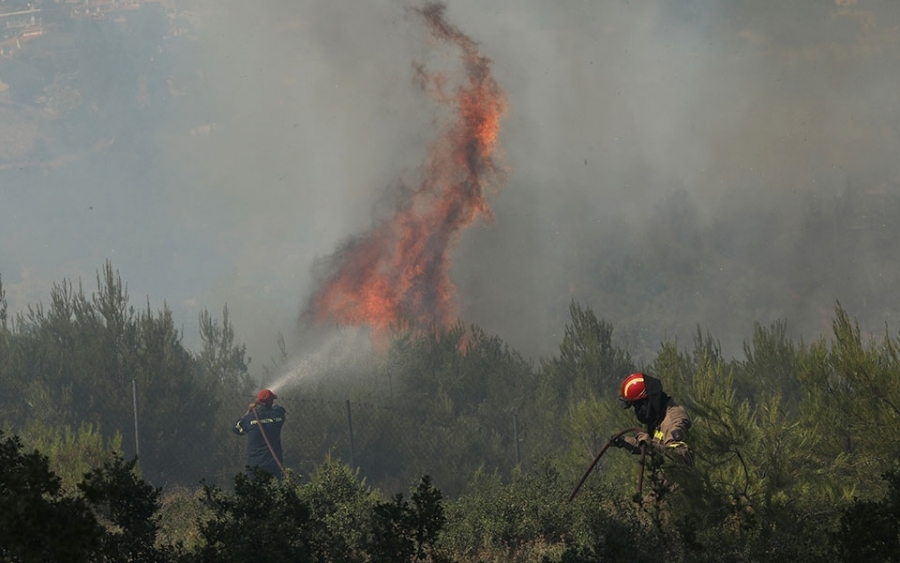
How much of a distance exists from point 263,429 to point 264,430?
0.04 metres

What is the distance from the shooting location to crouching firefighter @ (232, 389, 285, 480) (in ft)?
57.6

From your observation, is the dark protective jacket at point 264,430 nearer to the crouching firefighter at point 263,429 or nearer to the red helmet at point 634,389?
the crouching firefighter at point 263,429

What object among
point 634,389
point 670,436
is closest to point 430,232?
point 634,389

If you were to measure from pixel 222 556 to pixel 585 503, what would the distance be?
4.80 meters

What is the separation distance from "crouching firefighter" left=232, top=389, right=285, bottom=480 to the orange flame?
14.1 metres

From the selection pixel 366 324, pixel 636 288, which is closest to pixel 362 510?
pixel 366 324

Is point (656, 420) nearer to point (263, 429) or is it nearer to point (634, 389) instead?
point (634, 389)

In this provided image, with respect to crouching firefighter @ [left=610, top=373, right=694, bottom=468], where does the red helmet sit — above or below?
above

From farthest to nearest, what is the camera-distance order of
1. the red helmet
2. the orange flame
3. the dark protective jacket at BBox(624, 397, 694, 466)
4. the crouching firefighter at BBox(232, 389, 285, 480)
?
the orange flame < the crouching firefighter at BBox(232, 389, 285, 480) < the red helmet < the dark protective jacket at BBox(624, 397, 694, 466)

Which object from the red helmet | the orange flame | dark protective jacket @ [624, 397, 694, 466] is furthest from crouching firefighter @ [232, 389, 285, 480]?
the orange flame

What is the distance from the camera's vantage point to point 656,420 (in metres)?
10.1

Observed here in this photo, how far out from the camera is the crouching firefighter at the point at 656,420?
9.82 meters

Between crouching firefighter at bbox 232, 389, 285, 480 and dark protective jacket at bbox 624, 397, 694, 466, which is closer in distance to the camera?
dark protective jacket at bbox 624, 397, 694, 466

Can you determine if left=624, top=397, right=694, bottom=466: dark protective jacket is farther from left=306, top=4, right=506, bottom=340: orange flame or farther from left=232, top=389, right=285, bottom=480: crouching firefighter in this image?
left=306, top=4, right=506, bottom=340: orange flame
